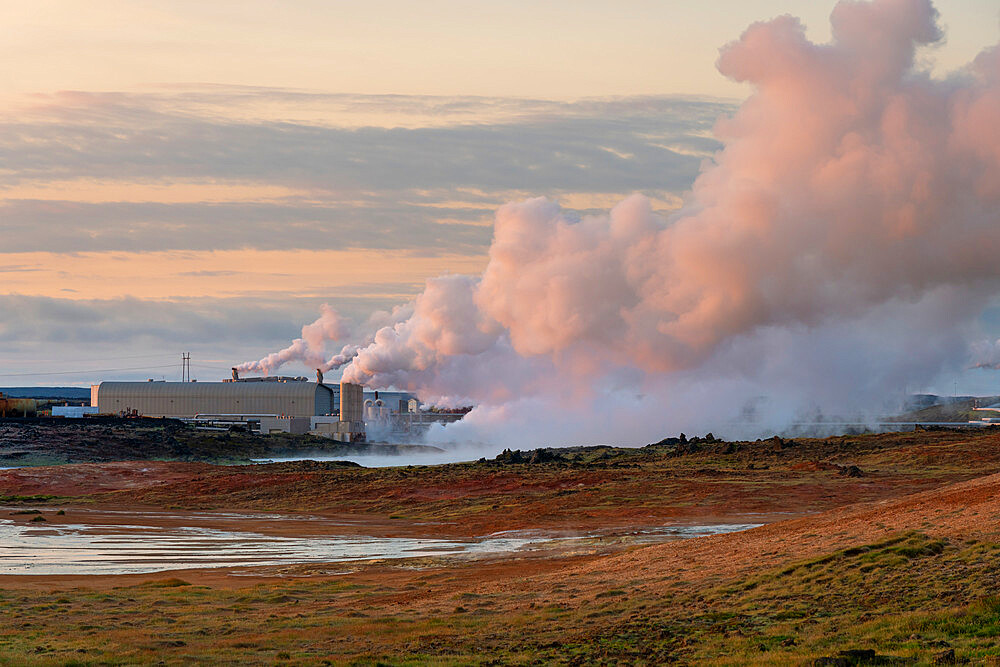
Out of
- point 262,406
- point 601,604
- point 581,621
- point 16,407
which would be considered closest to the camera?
point 581,621

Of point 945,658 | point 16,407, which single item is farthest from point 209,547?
point 16,407

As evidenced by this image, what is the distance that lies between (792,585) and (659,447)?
10285 cm

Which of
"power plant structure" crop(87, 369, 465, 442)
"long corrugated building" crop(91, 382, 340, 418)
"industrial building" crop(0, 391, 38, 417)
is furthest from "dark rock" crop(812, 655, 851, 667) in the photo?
"industrial building" crop(0, 391, 38, 417)

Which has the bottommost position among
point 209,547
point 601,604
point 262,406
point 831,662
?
point 209,547

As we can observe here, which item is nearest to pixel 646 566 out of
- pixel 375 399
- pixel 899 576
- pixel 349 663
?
pixel 899 576

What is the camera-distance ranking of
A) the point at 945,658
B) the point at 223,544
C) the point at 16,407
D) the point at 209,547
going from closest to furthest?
the point at 945,658, the point at 209,547, the point at 223,544, the point at 16,407

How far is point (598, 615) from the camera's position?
26656 millimetres

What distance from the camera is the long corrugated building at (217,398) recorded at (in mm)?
174000

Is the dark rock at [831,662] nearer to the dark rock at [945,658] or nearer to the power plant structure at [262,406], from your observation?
the dark rock at [945,658]

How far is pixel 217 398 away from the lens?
17712 centimetres

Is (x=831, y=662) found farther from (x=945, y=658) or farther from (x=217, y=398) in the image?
(x=217, y=398)

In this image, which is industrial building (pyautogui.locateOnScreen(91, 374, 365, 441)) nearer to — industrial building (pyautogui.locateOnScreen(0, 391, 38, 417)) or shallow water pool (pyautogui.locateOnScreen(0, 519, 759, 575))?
industrial building (pyautogui.locateOnScreen(0, 391, 38, 417))

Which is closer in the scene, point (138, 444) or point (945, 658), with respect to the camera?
point (945, 658)

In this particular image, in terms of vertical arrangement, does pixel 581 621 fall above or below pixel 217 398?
below
